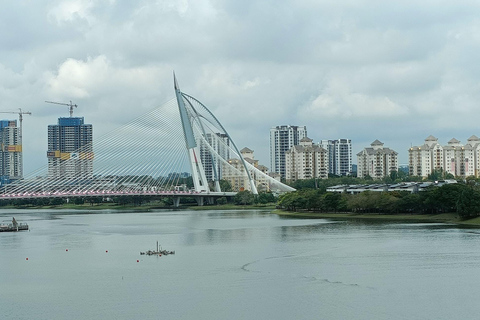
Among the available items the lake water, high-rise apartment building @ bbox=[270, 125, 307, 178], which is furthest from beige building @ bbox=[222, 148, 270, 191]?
the lake water

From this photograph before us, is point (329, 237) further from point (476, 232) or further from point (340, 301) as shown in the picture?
point (340, 301)

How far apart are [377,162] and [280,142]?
21331 millimetres

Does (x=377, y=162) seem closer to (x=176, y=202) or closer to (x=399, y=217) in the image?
(x=176, y=202)

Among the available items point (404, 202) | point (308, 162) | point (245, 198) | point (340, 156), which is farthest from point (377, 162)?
point (404, 202)

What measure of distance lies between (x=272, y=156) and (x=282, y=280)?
97391mm

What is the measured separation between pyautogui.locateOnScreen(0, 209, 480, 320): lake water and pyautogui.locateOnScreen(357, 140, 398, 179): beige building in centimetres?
6525

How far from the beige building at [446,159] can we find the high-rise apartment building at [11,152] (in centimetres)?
8258

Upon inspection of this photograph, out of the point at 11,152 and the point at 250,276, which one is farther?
the point at 11,152

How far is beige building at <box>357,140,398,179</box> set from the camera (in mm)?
97938

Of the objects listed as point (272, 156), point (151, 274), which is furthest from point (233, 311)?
point (272, 156)

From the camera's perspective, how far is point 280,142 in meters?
116

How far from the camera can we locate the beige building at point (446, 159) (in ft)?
302

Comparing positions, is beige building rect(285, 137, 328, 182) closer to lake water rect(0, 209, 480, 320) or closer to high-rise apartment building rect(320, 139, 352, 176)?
high-rise apartment building rect(320, 139, 352, 176)

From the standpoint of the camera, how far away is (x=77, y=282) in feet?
66.7
